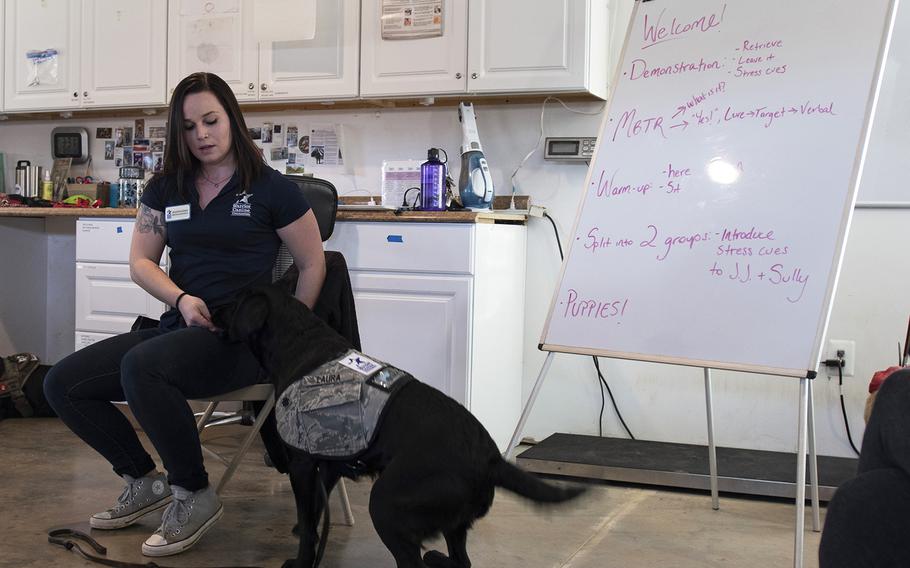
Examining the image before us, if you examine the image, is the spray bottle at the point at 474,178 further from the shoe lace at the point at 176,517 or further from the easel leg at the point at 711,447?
the shoe lace at the point at 176,517

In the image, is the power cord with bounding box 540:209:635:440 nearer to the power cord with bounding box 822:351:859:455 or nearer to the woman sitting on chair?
the power cord with bounding box 822:351:859:455

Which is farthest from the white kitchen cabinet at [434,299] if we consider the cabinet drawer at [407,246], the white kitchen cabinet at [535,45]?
the white kitchen cabinet at [535,45]

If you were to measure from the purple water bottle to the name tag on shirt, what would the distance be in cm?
124

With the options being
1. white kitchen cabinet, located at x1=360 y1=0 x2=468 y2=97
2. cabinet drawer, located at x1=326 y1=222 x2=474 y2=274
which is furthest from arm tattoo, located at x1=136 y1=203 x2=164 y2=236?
white kitchen cabinet, located at x1=360 y1=0 x2=468 y2=97

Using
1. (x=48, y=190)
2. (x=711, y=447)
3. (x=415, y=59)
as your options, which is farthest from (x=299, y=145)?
(x=711, y=447)

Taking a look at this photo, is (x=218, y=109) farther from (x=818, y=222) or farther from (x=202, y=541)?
(x=818, y=222)

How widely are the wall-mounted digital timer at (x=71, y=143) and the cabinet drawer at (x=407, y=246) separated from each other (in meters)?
1.85

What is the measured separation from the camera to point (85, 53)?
4.04 metres

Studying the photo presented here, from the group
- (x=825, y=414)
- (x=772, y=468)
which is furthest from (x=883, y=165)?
(x=772, y=468)

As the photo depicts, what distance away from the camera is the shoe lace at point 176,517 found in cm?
212

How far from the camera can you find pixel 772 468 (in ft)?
9.82

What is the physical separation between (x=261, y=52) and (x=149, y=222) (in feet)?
5.43

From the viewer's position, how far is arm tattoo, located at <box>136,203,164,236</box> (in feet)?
7.47

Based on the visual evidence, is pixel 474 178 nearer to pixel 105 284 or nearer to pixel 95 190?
pixel 105 284
